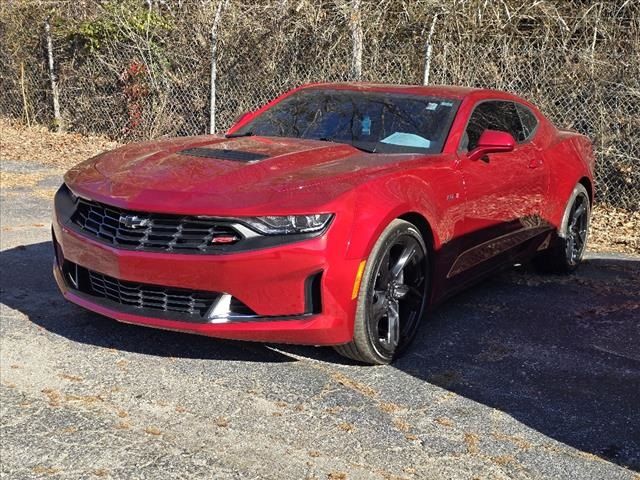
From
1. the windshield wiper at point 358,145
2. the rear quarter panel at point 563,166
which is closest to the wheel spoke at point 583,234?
the rear quarter panel at point 563,166

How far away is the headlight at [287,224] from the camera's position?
3.65 metres

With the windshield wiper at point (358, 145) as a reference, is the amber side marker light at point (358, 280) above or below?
below

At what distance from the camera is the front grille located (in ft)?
12.1

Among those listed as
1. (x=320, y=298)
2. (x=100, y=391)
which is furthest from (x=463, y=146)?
(x=100, y=391)

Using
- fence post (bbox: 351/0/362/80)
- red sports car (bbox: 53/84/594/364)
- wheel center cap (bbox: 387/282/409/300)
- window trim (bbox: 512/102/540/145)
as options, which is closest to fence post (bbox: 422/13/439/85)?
fence post (bbox: 351/0/362/80)

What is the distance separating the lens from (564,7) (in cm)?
991

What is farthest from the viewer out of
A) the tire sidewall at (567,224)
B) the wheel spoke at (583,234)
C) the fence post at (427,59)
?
the fence post at (427,59)

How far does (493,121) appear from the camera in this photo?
214 inches

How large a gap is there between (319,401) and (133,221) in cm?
126

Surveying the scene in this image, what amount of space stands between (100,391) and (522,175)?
126 inches

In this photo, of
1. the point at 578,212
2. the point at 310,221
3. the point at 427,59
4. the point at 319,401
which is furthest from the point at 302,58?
the point at 319,401

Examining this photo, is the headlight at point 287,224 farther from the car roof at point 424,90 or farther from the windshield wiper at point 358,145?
the car roof at point 424,90

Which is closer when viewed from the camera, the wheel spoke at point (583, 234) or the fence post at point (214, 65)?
the wheel spoke at point (583, 234)

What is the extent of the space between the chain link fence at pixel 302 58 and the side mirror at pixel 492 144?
4.29 metres
